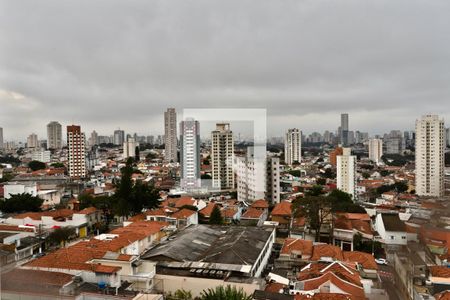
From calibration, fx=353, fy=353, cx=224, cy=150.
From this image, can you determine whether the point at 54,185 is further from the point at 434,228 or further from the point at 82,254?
the point at 434,228

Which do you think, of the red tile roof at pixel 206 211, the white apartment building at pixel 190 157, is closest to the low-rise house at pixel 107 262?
the red tile roof at pixel 206 211

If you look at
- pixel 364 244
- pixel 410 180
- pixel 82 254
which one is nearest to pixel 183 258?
pixel 82 254

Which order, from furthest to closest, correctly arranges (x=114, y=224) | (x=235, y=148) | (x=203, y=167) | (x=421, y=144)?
(x=203, y=167) → (x=235, y=148) → (x=421, y=144) → (x=114, y=224)

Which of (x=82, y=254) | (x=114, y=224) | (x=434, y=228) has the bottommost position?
(x=114, y=224)

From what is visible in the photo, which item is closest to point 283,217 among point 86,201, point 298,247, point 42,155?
point 298,247

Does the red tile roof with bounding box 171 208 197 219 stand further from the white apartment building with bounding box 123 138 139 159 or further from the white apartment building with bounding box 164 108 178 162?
the white apartment building with bounding box 123 138 139 159

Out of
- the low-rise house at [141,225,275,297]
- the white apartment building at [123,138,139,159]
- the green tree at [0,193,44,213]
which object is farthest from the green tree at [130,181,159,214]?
the white apartment building at [123,138,139,159]
